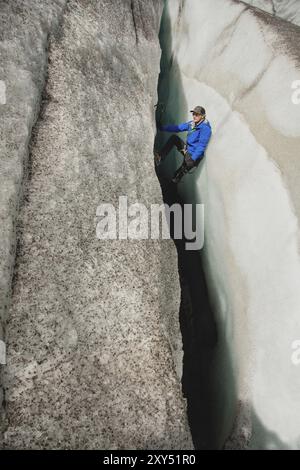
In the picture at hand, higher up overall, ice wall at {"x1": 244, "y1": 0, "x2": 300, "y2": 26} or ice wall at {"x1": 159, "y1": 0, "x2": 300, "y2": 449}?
ice wall at {"x1": 244, "y1": 0, "x2": 300, "y2": 26}

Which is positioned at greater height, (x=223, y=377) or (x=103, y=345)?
(x=103, y=345)

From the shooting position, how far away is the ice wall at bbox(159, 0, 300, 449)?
356 cm

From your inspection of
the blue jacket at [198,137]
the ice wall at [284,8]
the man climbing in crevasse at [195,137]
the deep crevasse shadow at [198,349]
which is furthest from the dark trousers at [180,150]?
the ice wall at [284,8]

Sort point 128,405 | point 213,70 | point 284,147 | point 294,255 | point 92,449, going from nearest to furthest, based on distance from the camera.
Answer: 1. point 92,449
2. point 128,405
3. point 294,255
4. point 284,147
5. point 213,70

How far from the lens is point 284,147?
12.8 feet

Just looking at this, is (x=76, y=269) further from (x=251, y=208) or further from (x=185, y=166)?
(x=185, y=166)

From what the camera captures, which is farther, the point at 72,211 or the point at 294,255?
the point at 294,255

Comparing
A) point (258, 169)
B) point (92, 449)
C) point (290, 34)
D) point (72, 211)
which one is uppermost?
point (290, 34)

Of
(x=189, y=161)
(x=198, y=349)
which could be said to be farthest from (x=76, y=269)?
(x=189, y=161)

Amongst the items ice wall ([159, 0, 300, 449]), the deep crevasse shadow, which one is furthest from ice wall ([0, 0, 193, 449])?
the deep crevasse shadow

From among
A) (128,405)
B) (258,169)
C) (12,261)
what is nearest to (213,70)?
(258,169)

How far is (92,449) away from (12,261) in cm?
165

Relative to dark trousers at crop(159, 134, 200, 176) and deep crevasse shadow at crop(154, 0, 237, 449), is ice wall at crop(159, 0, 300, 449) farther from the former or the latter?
dark trousers at crop(159, 134, 200, 176)

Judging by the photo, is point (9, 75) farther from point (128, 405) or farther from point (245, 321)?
point (245, 321)
